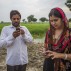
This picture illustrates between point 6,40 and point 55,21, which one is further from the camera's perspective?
point 6,40

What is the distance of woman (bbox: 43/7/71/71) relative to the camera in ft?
10.3

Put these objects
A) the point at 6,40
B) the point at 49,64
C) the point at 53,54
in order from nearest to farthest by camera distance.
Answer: the point at 53,54, the point at 49,64, the point at 6,40

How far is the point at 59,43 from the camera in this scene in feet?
10.5

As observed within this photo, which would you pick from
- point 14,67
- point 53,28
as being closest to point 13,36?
point 14,67

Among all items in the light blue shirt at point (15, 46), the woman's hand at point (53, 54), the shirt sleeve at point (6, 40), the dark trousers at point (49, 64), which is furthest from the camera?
the light blue shirt at point (15, 46)

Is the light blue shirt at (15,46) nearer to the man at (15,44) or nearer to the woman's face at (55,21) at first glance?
the man at (15,44)

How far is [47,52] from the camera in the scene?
3.16 meters

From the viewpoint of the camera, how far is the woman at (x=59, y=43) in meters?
3.14

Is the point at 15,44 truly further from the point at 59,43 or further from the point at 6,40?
the point at 59,43

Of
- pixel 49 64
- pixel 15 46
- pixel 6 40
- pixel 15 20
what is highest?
pixel 15 20

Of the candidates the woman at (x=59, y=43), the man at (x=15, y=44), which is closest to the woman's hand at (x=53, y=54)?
the woman at (x=59, y=43)

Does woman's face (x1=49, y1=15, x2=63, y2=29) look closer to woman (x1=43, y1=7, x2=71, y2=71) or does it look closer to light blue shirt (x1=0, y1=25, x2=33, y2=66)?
woman (x1=43, y1=7, x2=71, y2=71)

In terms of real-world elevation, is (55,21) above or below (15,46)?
above

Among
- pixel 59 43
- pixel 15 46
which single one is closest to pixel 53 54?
pixel 59 43
